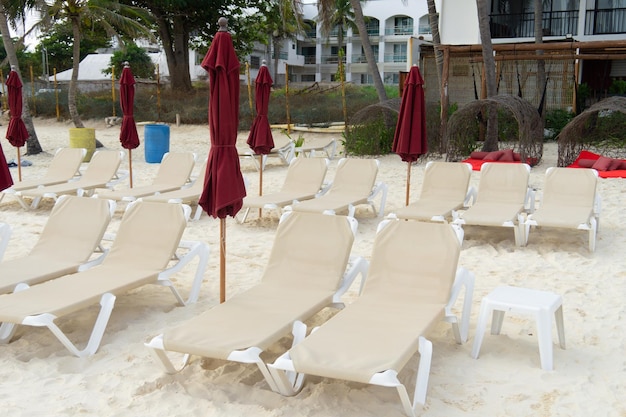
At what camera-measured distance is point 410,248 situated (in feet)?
15.4

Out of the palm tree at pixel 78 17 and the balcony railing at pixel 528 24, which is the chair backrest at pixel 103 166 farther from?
the balcony railing at pixel 528 24

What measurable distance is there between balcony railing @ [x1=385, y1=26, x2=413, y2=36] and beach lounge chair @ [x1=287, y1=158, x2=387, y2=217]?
3987 centimetres

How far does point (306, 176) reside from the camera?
9281 millimetres

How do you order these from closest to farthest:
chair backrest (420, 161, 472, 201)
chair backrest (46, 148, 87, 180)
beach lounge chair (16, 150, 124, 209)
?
chair backrest (420, 161, 472, 201), beach lounge chair (16, 150, 124, 209), chair backrest (46, 148, 87, 180)

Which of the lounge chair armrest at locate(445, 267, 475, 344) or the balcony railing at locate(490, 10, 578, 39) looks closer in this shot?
the lounge chair armrest at locate(445, 267, 475, 344)

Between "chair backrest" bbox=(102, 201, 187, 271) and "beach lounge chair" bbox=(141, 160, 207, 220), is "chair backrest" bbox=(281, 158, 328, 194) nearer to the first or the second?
"beach lounge chair" bbox=(141, 160, 207, 220)

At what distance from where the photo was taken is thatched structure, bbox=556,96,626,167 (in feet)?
37.3

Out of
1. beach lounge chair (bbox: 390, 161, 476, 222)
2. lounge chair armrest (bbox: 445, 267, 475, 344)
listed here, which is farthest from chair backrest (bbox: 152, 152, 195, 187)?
lounge chair armrest (bbox: 445, 267, 475, 344)

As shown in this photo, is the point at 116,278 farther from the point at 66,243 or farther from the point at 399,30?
the point at 399,30

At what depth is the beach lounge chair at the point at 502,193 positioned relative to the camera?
294 inches

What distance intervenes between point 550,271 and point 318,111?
1676cm

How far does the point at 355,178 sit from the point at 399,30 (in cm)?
4058

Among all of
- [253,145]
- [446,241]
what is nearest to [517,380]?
[446,241]

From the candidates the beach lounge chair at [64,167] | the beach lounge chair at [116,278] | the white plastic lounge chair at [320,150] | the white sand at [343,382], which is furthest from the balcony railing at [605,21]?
the beach lounge chair at [116,278]
